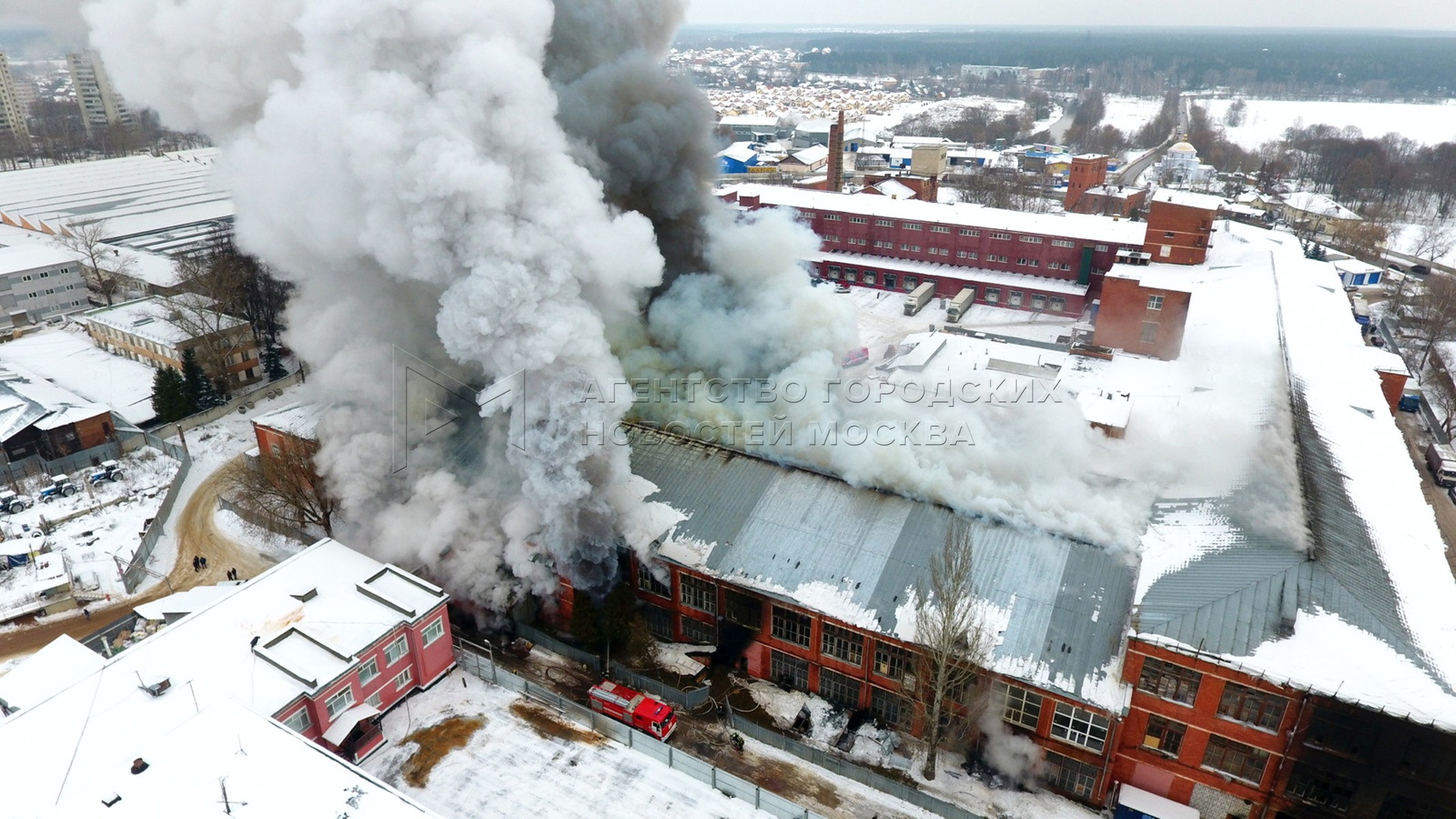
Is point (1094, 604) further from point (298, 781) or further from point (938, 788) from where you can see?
point (298, 781)

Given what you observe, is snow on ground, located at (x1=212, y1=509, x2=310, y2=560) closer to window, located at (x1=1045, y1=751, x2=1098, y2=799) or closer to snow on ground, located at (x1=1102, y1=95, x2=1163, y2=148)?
window, located at (x1=1045, y1=751, x2=1098, y2=799)

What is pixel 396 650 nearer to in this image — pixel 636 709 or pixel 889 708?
pixel 636 709

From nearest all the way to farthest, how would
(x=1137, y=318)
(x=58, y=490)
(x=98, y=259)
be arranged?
(x=58, y=490) → (x=1137, y=318) → (x=98, y=259)

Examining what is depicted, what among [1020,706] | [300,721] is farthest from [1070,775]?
[300,721]

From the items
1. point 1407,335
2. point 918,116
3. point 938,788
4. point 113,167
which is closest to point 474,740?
point 938,788

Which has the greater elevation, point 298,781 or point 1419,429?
point 298,781

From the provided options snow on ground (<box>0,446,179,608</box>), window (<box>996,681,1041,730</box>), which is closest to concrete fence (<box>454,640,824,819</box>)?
window (<box>996,681,1041,730</box>)
